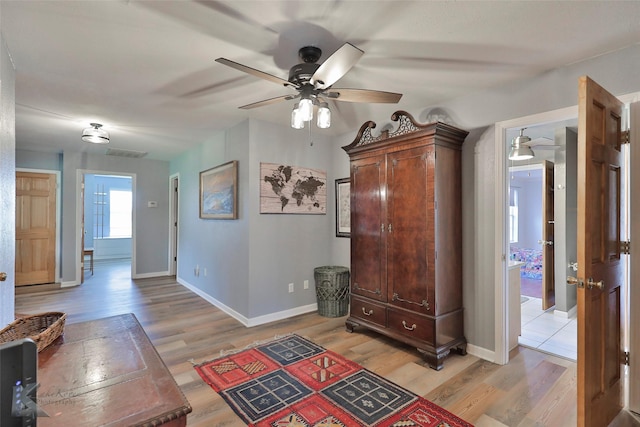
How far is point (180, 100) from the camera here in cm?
304

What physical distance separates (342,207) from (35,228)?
17.8 ft

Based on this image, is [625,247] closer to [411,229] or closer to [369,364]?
[411,229]

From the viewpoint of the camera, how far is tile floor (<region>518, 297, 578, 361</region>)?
2902mm

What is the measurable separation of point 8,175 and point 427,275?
3.19 meters

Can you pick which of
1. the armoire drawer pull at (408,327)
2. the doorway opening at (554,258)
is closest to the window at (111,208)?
the armoire drawer pull at (408,327)

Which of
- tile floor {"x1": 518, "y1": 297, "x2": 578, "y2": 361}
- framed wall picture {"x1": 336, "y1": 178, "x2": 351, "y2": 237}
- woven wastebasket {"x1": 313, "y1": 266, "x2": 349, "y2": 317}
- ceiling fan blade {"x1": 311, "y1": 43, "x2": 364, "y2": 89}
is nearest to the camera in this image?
ceiling fan blade {"x1": 311, "y1": 43, "x2": 364, "y2": 89}

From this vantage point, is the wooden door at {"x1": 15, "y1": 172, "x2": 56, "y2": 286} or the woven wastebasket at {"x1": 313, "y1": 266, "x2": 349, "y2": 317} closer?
the woven wastebasket at {"x1": 313, "y1": 266, "x2": 349, "y2": 317}

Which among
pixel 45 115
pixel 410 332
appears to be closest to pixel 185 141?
pixel 45 115

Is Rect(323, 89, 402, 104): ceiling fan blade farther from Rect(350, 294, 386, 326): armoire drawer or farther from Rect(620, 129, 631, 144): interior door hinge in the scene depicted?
Rect(350, 294, 386, 326): armoire drawer

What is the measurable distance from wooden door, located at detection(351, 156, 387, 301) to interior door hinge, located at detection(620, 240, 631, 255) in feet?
5.52

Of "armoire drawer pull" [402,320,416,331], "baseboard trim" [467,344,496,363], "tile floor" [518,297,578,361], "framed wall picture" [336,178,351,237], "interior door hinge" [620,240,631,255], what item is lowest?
"tile floor" [518,297,578,361]

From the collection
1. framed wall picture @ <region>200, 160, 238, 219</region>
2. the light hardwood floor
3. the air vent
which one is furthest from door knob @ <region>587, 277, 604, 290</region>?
the air vent

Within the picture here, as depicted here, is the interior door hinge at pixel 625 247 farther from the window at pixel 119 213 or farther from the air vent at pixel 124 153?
the window at pixel 119 213

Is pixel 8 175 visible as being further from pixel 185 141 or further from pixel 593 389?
pixel 593 389
